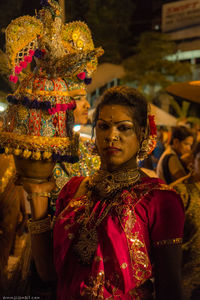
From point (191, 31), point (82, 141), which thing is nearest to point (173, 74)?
point (191, 31)

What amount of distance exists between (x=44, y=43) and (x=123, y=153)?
2.25ft

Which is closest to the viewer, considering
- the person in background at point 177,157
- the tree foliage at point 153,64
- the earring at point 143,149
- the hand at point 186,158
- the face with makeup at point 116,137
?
the face with makeup at point 116,137

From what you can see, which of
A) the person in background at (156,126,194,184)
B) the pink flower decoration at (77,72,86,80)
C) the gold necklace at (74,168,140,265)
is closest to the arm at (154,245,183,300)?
the gold necklace at (74,168,140,265)

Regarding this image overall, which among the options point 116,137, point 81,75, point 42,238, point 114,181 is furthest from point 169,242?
point 81,75

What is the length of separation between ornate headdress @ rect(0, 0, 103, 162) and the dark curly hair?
205mm

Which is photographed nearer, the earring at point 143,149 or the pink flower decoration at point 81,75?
the earring at point 143,149

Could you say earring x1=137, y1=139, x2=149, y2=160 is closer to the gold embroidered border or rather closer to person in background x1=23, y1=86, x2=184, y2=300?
person in background x1=23, y1=86, x2=184, y2=300

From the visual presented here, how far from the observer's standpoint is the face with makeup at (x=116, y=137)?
1.34 metres

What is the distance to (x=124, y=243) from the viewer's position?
127 cm

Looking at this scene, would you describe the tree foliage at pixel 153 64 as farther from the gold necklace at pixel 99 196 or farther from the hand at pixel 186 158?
the gold necklace at pixel 99 196

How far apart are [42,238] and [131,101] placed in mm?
780

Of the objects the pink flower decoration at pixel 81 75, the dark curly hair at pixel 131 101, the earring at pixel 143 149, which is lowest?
the earring at pixel 143 149

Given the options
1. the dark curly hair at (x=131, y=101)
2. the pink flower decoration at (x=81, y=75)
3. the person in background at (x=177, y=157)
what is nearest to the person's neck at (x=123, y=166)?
the dark curly hair at (x=131, y=101)

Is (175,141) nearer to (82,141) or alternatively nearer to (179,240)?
(82,141)
